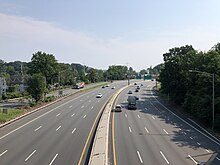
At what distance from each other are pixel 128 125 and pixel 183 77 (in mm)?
25333

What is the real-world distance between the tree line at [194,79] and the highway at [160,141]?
2895 millimetres

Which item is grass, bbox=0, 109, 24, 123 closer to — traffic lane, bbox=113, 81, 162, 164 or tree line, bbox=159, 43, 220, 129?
traffic lane, bbox=113, 81, 162, 164

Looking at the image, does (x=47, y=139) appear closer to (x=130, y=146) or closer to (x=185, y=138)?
(x=130, y=146)

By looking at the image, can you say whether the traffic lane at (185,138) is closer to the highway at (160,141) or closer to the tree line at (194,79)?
the highway at (160,141)

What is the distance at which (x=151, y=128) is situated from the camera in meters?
44.3

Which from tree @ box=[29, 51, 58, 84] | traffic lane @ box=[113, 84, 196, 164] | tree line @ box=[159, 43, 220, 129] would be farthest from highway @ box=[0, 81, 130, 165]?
tree @ box=[29, 51, 58, 84]

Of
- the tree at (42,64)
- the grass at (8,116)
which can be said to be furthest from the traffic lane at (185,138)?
the tree at (42,64)

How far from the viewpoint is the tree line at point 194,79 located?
47.2 metres

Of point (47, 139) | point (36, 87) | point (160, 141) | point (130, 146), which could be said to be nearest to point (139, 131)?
point (160, 141)

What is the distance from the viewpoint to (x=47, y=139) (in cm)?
3625

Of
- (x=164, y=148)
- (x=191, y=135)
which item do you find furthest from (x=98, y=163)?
(x=191, y=135)

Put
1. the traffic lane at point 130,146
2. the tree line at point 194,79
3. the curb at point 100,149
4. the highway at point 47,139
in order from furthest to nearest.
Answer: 1. the tree line at point 194,79
2. the highway at point 47,139
3. the traffic lane at point 130,146
4. the curb at point 100,149

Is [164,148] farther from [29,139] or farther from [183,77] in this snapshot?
[183,77]

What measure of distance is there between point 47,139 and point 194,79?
34.5 metres
